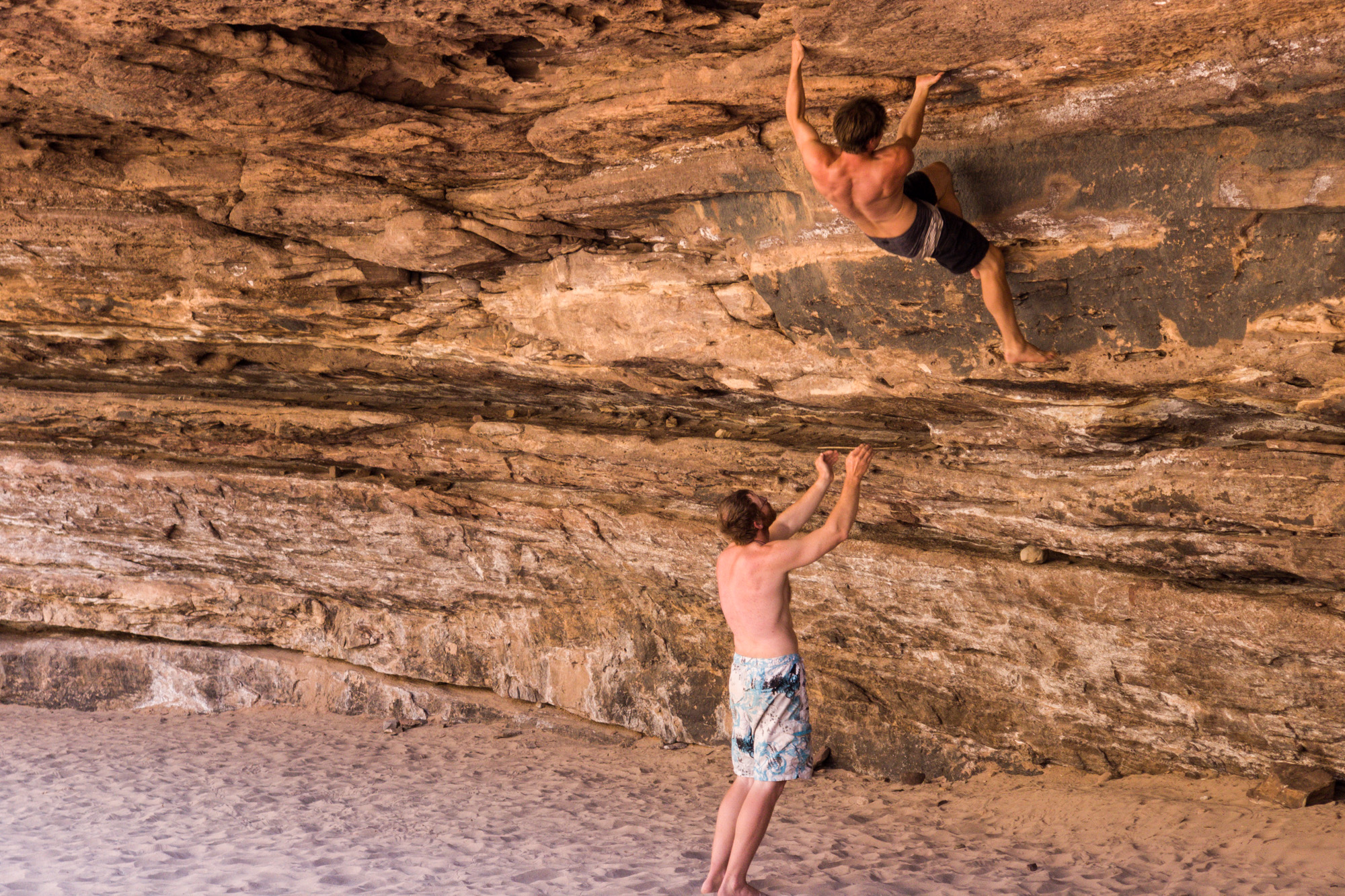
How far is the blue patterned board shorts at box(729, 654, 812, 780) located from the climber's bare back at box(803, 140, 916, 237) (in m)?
1.95

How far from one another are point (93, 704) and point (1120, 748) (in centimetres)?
927

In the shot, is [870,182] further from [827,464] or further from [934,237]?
[827,464]

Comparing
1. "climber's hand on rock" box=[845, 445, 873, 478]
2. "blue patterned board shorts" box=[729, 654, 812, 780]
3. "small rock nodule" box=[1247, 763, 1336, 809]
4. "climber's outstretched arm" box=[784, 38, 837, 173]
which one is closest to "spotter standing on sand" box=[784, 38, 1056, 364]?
"climber's outstretched arm" box=[784, 38, 837, 173]

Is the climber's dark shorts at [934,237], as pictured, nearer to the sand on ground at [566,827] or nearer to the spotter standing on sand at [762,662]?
the spotter standing on sand at [762,662]

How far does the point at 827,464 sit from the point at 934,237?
1.17m

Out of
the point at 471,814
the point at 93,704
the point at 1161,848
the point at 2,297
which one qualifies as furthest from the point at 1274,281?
the point at 93,704

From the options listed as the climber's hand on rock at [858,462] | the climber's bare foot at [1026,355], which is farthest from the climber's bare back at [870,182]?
the climber's hand on rock at [858,462]

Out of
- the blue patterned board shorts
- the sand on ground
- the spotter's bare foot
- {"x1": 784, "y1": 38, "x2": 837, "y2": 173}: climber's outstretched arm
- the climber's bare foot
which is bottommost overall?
the sand on ground

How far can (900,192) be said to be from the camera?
3.61 metres

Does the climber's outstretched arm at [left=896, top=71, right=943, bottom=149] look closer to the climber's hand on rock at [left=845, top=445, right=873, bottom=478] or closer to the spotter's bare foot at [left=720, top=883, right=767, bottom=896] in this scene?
the climber's hand on rock at [left=845, top=445, right=873, bottom=478]

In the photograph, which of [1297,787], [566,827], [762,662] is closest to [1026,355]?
[762,662]

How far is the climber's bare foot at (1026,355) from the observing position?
405cm

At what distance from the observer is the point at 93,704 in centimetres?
942

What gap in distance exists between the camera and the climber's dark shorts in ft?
12.3
